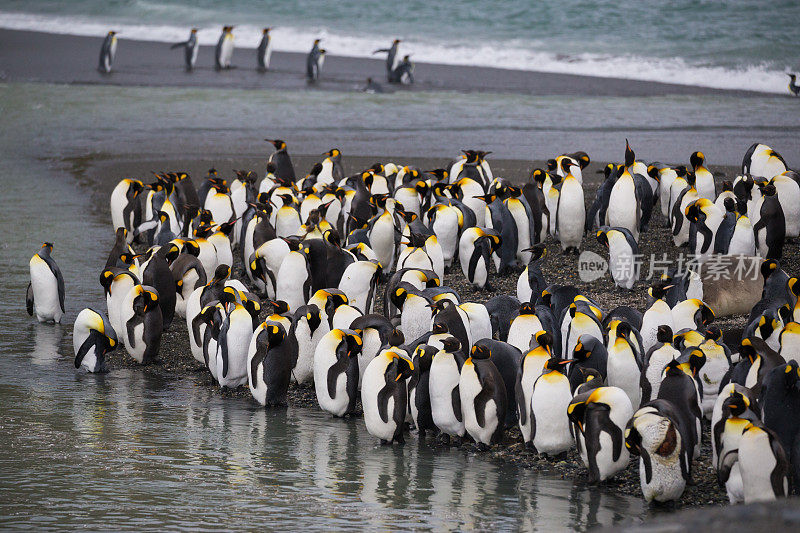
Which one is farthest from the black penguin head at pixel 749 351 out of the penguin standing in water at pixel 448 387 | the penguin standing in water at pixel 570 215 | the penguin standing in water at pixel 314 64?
the penguin standing in water at pixel 314 64

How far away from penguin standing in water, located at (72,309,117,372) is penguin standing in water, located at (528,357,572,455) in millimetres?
3450

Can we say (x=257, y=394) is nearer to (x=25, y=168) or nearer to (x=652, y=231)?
(x=652, y=231)

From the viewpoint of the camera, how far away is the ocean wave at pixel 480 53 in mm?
24106

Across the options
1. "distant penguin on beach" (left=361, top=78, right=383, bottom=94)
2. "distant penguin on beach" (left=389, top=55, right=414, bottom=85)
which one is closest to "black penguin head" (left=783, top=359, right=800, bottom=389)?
"distant penguin on beach" (left=361, top=78, right=383, bottom=94)

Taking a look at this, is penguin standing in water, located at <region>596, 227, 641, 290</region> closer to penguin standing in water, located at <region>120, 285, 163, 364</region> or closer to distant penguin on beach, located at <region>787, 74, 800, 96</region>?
penguin standing in water, located at <region>120, 285, 163, 364</region>

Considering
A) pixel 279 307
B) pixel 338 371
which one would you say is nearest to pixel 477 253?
pixel 279 307

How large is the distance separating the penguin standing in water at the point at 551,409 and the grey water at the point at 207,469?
262 millimetres

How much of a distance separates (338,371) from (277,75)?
19.9 metres

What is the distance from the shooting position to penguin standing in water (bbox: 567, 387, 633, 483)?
554 cm

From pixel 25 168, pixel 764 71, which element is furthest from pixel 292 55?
pixel 25 168

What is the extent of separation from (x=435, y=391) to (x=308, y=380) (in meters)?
1.50

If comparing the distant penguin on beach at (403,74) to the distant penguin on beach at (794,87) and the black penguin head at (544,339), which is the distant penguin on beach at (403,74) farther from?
the black penguin head at (544,339)

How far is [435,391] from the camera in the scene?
20.6ft

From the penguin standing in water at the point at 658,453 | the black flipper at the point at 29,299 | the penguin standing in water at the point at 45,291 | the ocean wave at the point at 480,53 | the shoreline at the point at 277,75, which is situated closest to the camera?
the penguin standing in water at the point at 658,453
